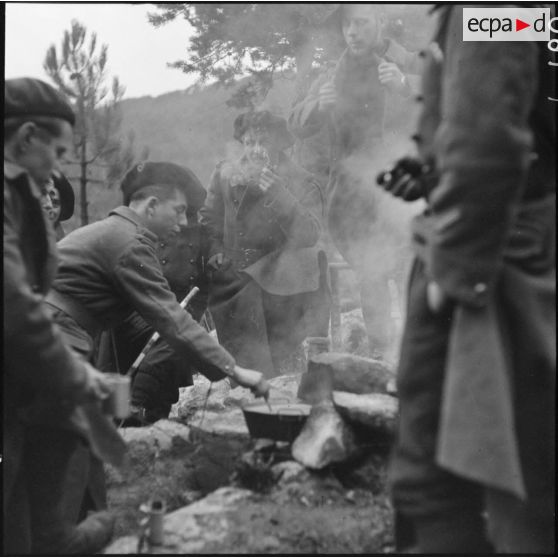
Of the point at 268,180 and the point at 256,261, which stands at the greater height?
the point at 268,180

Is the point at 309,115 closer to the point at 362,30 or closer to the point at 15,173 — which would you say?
the point at 362,30

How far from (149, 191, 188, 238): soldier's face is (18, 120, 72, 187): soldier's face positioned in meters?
1.52

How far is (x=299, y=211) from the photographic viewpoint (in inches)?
234

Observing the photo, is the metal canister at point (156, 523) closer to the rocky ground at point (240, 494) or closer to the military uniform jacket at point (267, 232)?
the rocky ground at point (240, 494)

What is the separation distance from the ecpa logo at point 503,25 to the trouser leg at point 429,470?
77 centimetres

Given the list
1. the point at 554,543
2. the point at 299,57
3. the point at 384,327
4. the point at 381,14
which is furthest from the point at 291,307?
the point at 554,543

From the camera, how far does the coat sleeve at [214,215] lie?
608 centimetres

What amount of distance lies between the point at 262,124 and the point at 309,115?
2.43ft

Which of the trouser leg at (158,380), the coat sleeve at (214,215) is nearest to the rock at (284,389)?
the trouser leg at (158,380)

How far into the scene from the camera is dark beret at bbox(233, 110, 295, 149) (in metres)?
5.86

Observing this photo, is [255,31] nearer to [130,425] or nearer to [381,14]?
[381,14]

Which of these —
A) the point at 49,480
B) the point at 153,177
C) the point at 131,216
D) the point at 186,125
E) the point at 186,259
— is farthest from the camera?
the point at 186,125

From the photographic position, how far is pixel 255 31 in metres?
5.68

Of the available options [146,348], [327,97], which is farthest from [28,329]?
[327,97]
